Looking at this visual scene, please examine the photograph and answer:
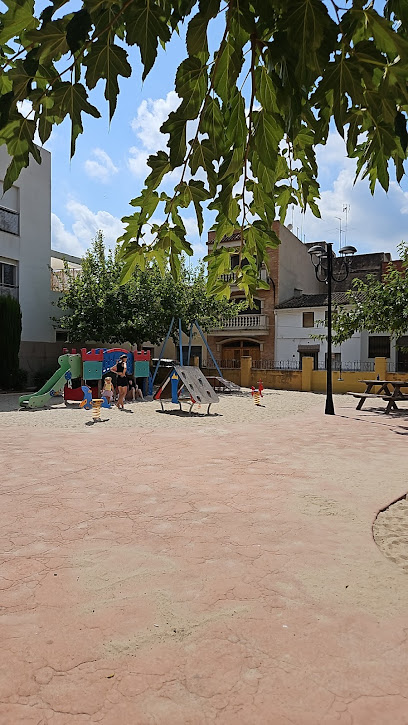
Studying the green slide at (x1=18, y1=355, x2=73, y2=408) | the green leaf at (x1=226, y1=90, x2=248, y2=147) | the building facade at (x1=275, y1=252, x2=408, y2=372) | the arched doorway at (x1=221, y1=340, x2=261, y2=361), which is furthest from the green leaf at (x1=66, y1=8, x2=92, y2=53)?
the arched doorway at (x1=221, y1=340, x2=261, y2=361)

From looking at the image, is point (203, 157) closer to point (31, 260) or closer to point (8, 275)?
point (8, 275)

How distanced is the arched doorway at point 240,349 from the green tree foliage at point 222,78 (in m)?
30.6

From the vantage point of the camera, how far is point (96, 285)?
21812mm

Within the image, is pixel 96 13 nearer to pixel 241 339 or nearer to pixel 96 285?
pixel 96 285

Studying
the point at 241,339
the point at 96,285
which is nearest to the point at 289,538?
the point at 96,285

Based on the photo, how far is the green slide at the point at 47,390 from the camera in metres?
15.4

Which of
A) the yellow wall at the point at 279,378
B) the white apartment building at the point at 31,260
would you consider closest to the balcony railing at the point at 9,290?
the white apartment building at the point at 31,260

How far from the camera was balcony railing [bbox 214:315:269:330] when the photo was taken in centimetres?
3194

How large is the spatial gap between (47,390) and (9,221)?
9431 mm

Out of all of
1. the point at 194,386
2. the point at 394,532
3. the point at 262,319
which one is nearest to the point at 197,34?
the point at 394,532

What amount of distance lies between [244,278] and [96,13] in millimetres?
1604

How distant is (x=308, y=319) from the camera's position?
1220 inches

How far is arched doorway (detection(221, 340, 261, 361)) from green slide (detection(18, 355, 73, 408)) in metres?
18.2

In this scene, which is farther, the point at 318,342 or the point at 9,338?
the point at 318,342
